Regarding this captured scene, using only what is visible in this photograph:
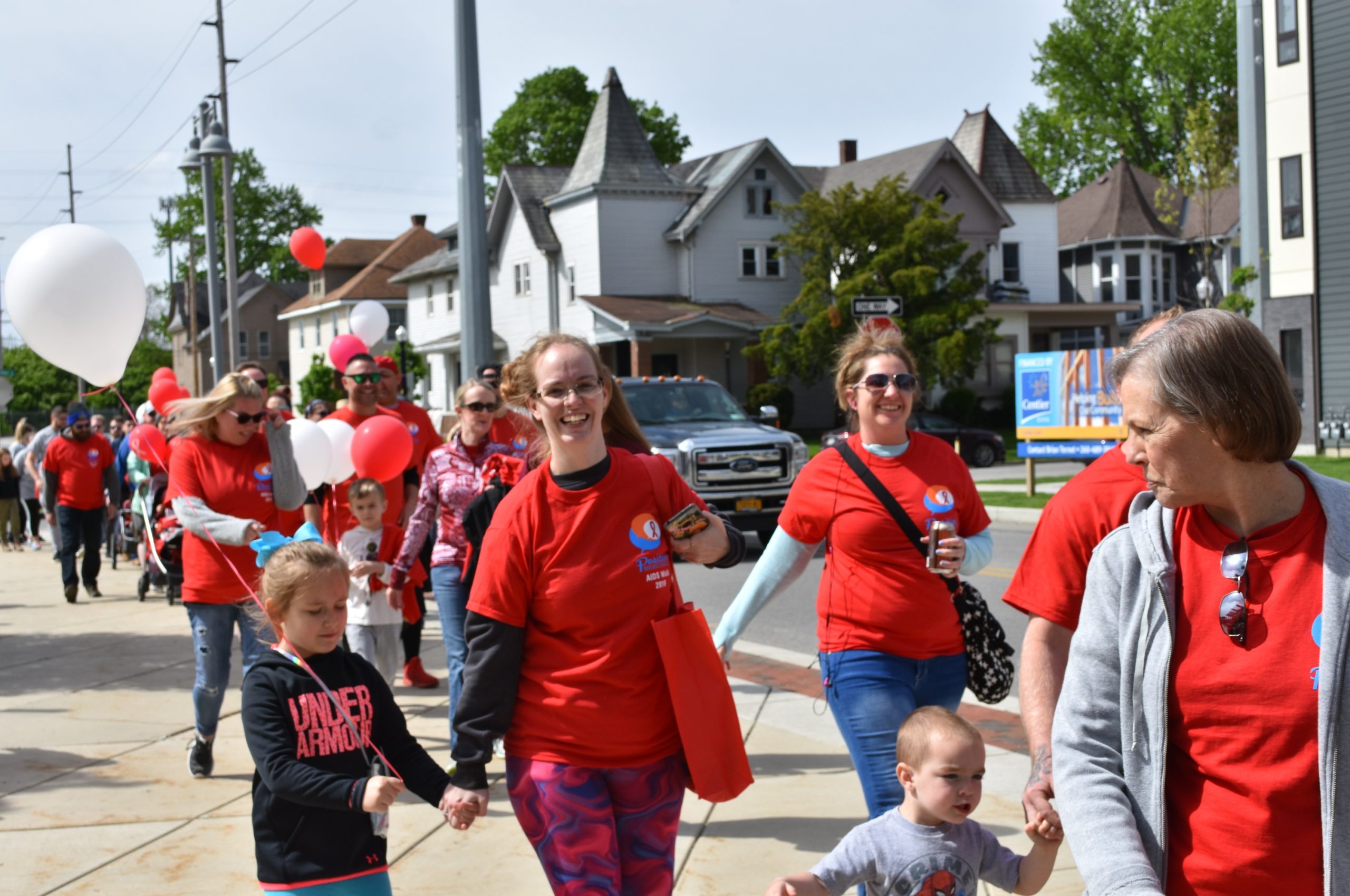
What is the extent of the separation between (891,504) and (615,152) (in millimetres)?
38598

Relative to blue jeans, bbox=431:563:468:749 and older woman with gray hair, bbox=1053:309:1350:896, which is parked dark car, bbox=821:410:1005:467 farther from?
older woman with gray hair, bbox=1053:309:1350:896

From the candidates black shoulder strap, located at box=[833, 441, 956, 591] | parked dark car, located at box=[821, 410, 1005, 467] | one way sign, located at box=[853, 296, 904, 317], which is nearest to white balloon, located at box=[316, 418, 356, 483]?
black shoulder strap, located at box=[833, 441, 956, 591]

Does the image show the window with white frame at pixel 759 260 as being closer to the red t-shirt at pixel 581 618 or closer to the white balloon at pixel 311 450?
the white balloon at pixel 311 450

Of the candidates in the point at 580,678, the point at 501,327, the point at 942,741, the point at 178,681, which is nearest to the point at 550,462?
the point at 580,678

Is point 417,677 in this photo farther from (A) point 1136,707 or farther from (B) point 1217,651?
(B) point 1217,651

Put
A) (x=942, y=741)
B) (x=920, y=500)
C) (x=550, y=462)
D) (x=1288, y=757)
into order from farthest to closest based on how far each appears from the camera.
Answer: (x=920, y=500) → (x=550, y=462) → (x=942, y=741) → (x=1288, y=757)

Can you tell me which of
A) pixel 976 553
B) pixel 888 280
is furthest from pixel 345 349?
pixel 888 280

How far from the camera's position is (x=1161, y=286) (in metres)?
53.2

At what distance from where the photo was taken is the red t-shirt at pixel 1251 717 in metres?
2.01

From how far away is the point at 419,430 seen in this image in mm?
8625

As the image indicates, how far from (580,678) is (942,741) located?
2.96 ft

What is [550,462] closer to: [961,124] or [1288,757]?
[1288,757]

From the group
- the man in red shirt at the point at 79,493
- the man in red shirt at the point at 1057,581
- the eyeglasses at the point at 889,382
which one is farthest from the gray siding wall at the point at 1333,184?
the man in red shirt at the point at 1057,581

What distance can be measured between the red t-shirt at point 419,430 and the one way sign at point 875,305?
590 cm
